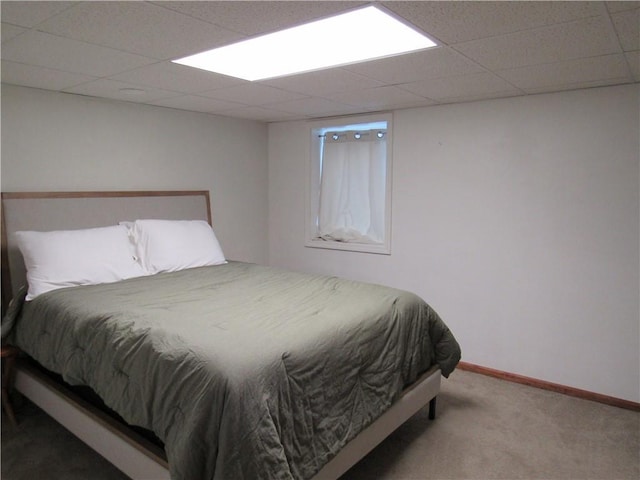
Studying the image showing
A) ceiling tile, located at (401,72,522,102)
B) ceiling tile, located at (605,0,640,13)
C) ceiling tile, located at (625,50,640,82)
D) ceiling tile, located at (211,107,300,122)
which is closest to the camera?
ceiling tile, located at (605,0,640,13)

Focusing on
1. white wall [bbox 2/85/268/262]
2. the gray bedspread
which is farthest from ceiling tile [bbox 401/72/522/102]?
white wall [bbox 2/85/268/262]

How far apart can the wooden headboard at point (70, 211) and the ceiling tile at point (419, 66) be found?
81.3 inches

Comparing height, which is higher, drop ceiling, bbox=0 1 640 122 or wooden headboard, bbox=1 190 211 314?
drop ceiling, bbox=0 1 640 122

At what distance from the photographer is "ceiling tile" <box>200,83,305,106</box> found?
2934mm

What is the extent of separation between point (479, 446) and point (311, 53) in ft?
7.77

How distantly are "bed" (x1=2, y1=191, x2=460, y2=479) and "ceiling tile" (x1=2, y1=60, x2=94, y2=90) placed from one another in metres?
0.73

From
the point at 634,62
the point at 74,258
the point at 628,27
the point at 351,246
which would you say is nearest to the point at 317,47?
the point at 628,27

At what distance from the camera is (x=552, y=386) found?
317 centimetres

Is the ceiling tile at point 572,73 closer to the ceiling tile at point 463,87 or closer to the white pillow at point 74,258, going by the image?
the ceiling tile at point 463,87

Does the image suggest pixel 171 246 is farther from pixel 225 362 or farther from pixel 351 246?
pixel 225 362

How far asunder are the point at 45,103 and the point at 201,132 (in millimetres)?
1324

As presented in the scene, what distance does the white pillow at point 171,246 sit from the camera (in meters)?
3.20

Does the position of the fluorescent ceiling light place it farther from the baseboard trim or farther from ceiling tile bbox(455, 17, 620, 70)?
the baseboard trim

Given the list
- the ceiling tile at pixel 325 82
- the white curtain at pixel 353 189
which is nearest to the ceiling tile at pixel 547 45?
the ceiling tile at pixel 325 82
